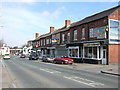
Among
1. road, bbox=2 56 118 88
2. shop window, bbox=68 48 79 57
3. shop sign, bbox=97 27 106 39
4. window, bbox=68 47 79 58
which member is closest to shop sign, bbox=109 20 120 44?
shop sign, bbox=97 27 106 39

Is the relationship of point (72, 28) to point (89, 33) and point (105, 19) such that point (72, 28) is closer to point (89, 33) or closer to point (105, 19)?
point (89, 33)

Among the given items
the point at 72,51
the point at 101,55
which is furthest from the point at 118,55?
the point at 72,51

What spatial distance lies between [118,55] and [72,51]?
11132 millimetres

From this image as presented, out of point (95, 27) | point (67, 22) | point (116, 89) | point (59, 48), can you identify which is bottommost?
point (116, 89)

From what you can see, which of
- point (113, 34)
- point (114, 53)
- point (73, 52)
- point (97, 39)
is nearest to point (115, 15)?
point (113, 34)

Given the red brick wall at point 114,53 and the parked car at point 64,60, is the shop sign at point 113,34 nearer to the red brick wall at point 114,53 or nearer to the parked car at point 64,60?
the red brick wall at point 114,53

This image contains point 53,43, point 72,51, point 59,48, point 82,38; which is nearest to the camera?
point 82,38

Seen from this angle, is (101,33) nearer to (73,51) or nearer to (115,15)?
(115,15)

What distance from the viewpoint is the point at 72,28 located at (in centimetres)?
3469

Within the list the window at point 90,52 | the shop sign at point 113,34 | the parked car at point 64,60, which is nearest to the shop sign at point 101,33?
the shop sign at point 113,34

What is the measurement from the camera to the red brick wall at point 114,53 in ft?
80.2

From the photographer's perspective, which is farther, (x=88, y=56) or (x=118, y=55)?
(x=88, y=56)

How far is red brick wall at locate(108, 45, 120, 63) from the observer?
80.2ft

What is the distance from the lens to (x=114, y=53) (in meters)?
24.9
